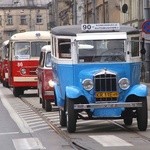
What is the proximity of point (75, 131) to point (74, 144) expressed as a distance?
2.66 meters

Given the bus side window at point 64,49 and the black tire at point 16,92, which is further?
the black tire at point 16,92

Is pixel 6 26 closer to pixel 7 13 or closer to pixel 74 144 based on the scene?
pixel 7 13

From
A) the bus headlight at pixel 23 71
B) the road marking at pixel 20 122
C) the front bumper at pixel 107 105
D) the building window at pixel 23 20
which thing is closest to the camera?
the front bumper at pixel 107 105

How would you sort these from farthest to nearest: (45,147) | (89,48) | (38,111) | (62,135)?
(38,111), (89,48), (62,135), (45,147)

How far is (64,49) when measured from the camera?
17984mm

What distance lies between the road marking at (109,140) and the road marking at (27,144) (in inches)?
50.3

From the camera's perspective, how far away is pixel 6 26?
131 metres

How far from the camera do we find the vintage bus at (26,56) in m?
33.6

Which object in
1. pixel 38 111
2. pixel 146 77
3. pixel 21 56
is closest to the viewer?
pixel 38 111

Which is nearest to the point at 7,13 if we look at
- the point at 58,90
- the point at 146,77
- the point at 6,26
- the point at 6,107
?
the point at 6,26

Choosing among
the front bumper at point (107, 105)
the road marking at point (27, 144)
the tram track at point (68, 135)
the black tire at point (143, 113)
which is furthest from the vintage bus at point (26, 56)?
the road marking at point (27, 144)

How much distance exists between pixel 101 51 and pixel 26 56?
16.4 metres

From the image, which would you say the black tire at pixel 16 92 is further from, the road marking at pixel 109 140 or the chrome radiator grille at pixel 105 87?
the road marking at pixel 109 140

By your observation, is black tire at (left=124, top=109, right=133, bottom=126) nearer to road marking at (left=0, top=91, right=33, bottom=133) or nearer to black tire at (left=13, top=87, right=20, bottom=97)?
road marking at (left=0, top=91, right=33, bottom=133)
